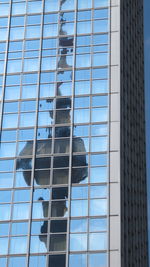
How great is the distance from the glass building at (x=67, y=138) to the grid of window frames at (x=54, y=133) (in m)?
0.11

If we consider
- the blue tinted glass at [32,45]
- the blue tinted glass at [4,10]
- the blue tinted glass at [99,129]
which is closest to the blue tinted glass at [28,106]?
the blue tinted glass at [32,45]

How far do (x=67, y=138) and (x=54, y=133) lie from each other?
5.72 feet

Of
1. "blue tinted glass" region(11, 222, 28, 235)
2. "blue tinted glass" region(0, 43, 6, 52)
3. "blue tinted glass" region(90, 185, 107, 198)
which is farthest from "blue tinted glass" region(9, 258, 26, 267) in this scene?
"blue tinted glass" region(0, 43, 6, 52)

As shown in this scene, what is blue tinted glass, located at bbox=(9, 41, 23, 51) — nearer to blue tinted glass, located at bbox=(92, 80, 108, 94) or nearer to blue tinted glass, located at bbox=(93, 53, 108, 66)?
blue tinted glass, located at bbox=(93, 53, 108, 66)

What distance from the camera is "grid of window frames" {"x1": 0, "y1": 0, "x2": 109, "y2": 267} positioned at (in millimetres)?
78875

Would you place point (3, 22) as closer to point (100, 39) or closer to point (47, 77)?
point (47, 77)

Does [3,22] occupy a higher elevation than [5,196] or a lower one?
higher

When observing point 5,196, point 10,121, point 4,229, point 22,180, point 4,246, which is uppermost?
point 10,121

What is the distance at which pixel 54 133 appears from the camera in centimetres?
8456

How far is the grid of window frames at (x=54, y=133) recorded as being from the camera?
7888 centimetres

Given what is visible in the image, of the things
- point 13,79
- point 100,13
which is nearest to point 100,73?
point 100,13

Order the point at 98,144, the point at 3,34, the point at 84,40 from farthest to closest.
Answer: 1. the point at 3,34
2. the point at 84,40
3. the point at 98,144

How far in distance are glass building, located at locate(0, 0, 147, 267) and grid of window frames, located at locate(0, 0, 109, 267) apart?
11 centimetres

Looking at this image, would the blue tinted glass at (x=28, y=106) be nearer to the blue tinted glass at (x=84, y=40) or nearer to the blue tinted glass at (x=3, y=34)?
the blue tinted glass at (x=84, y=40)
